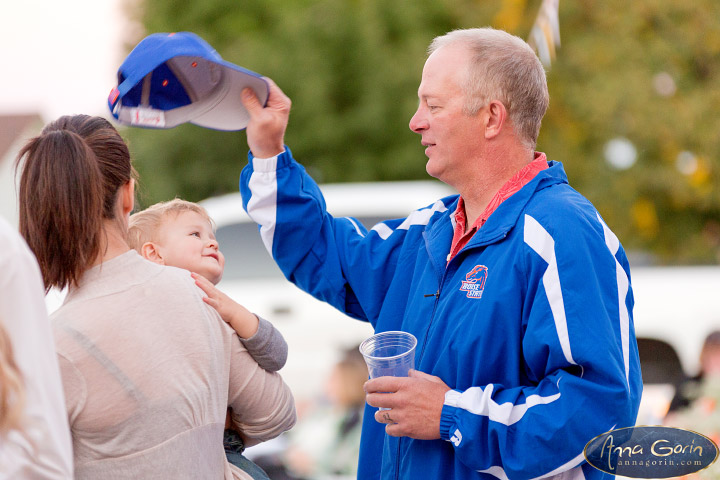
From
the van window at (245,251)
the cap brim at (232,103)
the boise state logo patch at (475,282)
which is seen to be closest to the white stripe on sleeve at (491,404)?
the boise state logo patch at (475,282)

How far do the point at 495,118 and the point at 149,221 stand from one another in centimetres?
109

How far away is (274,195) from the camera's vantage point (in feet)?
9.27

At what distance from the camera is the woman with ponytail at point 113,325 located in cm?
182

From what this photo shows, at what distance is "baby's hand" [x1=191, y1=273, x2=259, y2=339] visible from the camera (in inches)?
81.7

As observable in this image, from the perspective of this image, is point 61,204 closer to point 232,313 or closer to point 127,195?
point 127,195

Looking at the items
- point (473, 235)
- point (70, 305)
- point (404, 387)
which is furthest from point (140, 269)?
point (473, 235)

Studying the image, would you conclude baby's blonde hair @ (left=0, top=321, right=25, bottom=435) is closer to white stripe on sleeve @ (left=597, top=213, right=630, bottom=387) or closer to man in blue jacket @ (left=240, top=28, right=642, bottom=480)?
man in blue jacket @ (left=240, top=28, right=642, bottom=480)

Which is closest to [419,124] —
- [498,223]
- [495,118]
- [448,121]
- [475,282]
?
[448,121]

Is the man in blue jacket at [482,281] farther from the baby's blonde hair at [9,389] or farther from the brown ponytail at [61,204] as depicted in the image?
the baby's blonde hair at [9,389]

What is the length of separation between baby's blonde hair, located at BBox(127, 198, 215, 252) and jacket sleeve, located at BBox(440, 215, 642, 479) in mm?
941

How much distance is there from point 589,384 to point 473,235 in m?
0.60

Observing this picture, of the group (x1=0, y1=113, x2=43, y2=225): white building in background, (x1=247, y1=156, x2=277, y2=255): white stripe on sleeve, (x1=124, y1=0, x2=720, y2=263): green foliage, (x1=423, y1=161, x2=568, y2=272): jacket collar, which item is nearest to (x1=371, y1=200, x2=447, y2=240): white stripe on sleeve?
(x1=423, y1=161, x2=568, y2=272): jacket collar

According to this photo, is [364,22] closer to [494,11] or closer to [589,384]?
[494,11]

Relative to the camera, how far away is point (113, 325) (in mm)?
1845
